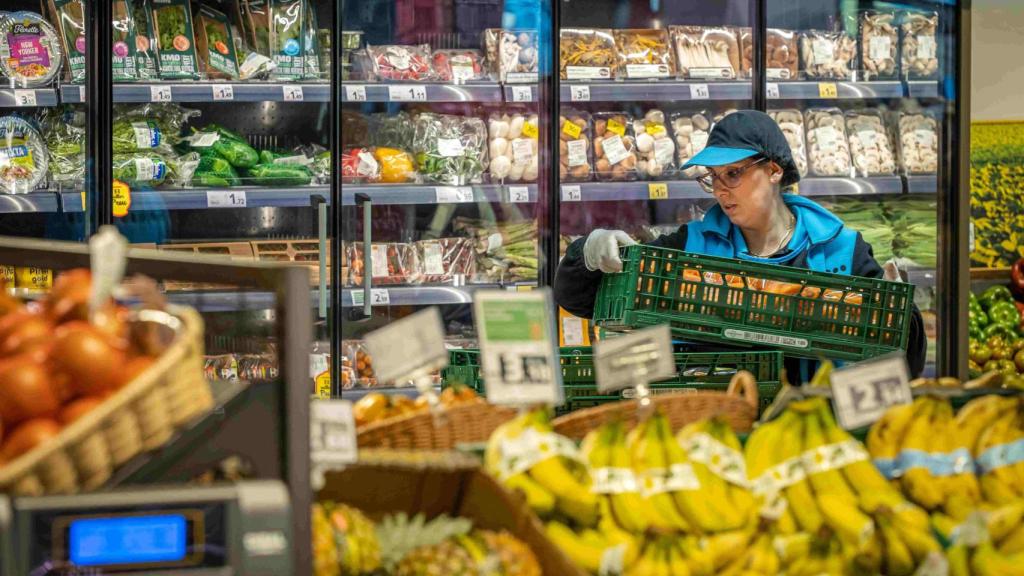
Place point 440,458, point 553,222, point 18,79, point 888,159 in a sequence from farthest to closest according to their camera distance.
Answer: point 888,159, point 553,222, point 18,79, point 440,458

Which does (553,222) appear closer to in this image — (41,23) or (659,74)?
(659,74)

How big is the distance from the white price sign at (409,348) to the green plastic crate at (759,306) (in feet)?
4.19

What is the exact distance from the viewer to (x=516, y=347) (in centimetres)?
125

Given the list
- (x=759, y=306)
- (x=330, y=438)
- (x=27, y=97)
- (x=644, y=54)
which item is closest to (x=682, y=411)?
(x=330, y=438)

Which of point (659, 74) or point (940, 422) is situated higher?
point (659, 74)

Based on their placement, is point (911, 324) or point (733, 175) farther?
point (733, 175)

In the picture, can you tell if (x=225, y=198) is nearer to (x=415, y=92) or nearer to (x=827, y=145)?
(x=415, y=92)

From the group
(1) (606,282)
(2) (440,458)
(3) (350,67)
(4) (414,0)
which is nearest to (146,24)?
(3) (350,67)

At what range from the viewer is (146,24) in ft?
13.2

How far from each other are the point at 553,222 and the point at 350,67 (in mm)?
951

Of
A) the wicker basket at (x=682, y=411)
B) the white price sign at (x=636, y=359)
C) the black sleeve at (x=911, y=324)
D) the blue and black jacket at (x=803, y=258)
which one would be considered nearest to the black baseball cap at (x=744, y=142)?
the blue and black jacket at (x=803, y=258)

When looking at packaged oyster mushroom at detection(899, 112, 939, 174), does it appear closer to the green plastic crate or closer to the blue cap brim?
the blue cap brim

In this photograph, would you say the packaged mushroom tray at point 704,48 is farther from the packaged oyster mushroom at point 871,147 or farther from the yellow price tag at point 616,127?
the packaged oyster mushroom at point 871,147

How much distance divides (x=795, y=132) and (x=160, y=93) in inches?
94.4
